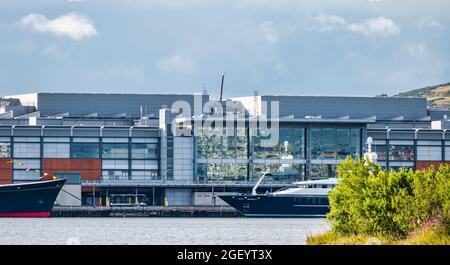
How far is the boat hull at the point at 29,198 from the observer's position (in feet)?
420

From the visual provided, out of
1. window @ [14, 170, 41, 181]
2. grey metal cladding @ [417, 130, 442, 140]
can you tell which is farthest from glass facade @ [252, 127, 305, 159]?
window @ [14, 170, 41, 181]

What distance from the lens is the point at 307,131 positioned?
5655 inches

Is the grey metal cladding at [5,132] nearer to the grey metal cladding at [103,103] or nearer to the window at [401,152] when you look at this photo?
the grey metal cladding at [103,103]

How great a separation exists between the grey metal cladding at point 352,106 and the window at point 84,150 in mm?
21545

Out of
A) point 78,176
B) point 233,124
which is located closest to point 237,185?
point 233,124

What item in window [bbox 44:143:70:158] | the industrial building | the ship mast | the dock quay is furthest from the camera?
the industrial building

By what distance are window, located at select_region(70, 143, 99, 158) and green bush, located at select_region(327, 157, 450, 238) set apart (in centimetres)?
7581

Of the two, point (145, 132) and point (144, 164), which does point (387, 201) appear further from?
point (144, 164)

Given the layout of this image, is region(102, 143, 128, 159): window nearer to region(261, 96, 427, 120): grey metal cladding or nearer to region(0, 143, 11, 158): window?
region(0, 143, 11, 158): window

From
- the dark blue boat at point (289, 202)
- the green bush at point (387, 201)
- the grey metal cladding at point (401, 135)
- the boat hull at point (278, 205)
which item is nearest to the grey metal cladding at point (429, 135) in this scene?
the grey metal cladding at point (401, 135)

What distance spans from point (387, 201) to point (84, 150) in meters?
86.9

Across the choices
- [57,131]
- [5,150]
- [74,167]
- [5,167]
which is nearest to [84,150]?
[74,167]

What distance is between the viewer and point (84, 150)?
138 metres

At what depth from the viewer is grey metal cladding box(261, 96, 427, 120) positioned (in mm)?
152250
